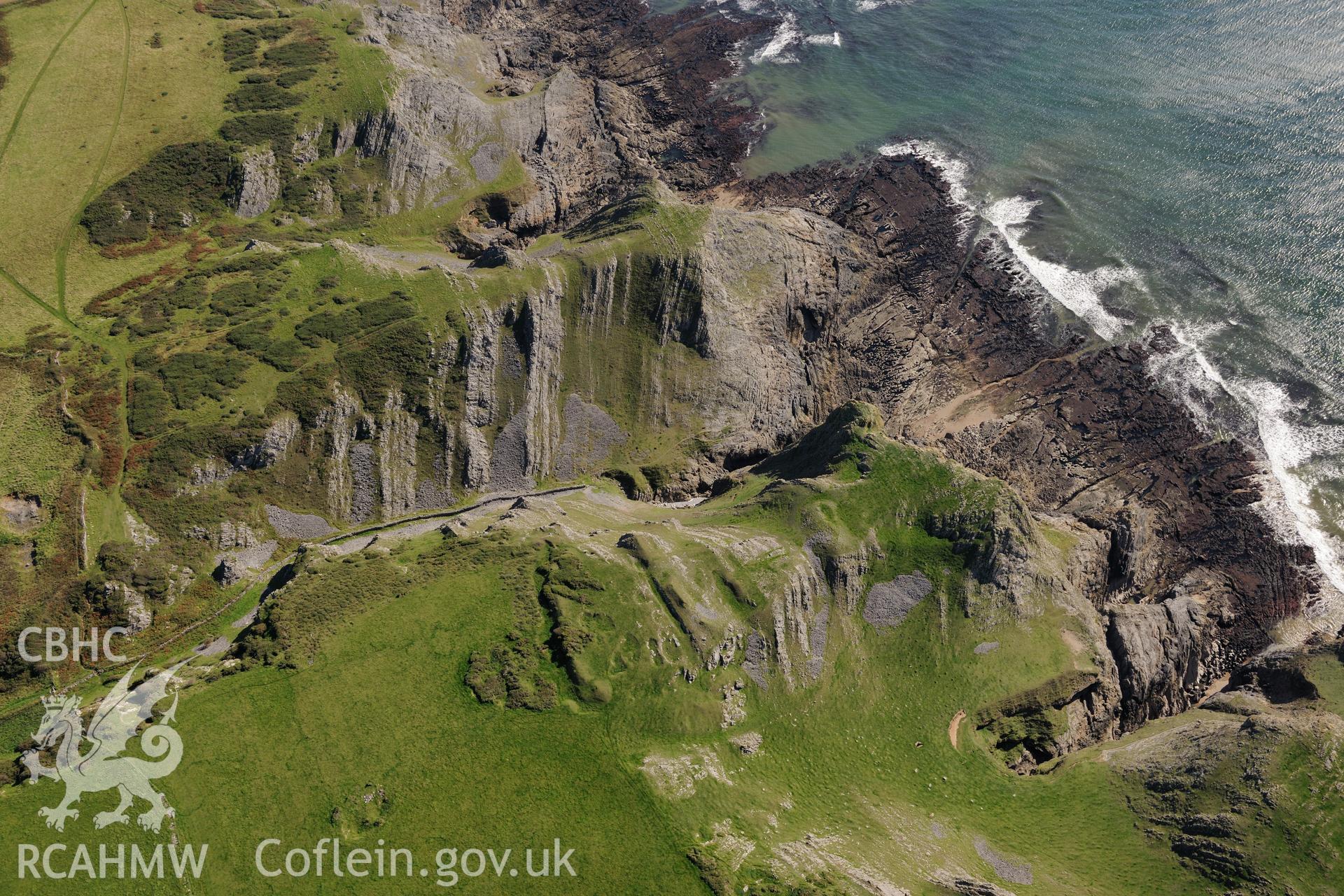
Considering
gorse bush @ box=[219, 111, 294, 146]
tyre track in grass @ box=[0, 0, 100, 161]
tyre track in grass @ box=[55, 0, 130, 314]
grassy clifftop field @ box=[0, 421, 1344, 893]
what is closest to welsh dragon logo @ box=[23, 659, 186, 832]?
grassy clifftop field @ box=[0, 421, 1344, 893]

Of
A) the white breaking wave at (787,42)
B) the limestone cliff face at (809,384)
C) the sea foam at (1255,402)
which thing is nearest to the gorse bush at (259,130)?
the limestone cliff face at (809,384)

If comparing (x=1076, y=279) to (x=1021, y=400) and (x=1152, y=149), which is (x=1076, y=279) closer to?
(x=1021, y=400)

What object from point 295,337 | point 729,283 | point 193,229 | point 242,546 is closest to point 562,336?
point 729,283

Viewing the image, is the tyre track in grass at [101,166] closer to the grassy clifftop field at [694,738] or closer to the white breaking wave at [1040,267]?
the grassy clifftop field at [694,738]

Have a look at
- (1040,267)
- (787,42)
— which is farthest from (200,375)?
(787,42)

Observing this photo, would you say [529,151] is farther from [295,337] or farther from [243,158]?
[295,337]

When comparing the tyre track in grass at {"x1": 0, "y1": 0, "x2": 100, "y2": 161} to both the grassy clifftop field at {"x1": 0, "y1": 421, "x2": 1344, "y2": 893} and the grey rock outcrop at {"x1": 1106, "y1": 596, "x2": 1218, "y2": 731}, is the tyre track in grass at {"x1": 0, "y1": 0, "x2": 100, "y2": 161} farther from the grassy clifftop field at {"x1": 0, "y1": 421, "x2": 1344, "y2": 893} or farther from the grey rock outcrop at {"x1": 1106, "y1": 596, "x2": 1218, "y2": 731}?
the grey rock outcrop at {"x1": 1106, "y1": 596, "x2": 1218, "y2": 731}
